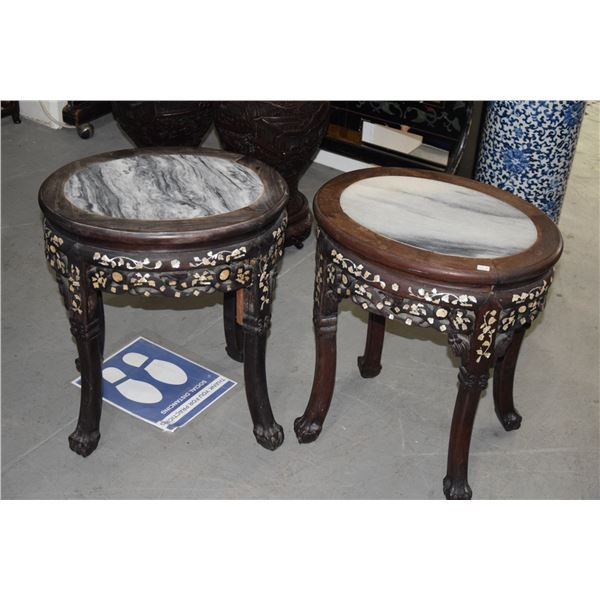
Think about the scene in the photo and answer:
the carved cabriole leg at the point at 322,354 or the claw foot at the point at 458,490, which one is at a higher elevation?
the carved cabriole leg at the point at 322,354

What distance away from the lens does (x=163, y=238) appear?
188cm

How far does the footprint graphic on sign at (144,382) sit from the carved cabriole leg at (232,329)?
161 mm

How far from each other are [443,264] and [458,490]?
24.6 inches

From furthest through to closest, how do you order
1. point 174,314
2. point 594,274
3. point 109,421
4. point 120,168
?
point 594,274, point 174,314, point 109,421, point 120,168

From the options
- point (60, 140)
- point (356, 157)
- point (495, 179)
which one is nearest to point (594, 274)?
point (495, 179)

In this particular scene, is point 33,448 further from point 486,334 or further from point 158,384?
point 486,334

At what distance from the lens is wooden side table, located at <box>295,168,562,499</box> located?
1838mm

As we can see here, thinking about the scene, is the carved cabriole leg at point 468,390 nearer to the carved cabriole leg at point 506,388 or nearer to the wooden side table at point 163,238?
the carved cabriole leg at point 506,388

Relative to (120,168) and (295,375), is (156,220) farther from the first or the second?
(295,375)

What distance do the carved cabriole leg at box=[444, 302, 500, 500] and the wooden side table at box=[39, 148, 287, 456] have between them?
46 cm

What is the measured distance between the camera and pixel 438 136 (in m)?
3.52

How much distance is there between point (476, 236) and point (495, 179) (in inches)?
40.5

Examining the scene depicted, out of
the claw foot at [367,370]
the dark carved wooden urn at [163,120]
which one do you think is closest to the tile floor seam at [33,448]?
the claw foot at [367,370]

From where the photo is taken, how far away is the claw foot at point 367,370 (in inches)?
101
